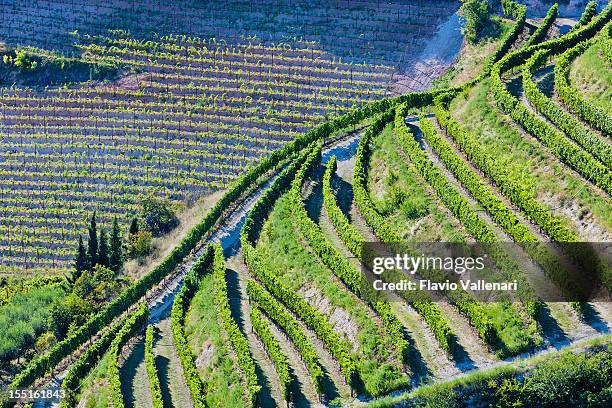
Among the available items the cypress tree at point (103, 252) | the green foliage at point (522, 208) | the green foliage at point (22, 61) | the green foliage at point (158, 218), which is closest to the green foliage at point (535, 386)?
the green foliage at point (522, 208)

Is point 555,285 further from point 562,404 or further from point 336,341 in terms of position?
point 336,341

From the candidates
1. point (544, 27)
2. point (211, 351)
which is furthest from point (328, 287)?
point (544, 27)

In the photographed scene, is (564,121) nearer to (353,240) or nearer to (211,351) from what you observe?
(353,240)

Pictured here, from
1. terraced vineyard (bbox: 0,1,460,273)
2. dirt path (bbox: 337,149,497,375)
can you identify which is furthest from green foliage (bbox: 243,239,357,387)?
terraced vineyard (bbox: 0,1,460,273)

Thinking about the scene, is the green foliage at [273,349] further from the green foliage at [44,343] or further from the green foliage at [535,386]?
the green foliage at [44,343]

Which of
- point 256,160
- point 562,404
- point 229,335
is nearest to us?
point 562,404

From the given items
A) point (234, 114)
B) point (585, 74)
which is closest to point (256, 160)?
point (234, 114)

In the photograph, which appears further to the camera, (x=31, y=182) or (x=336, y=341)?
(x=31, y=182)

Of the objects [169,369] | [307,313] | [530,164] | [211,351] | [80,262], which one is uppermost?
[530,164]
